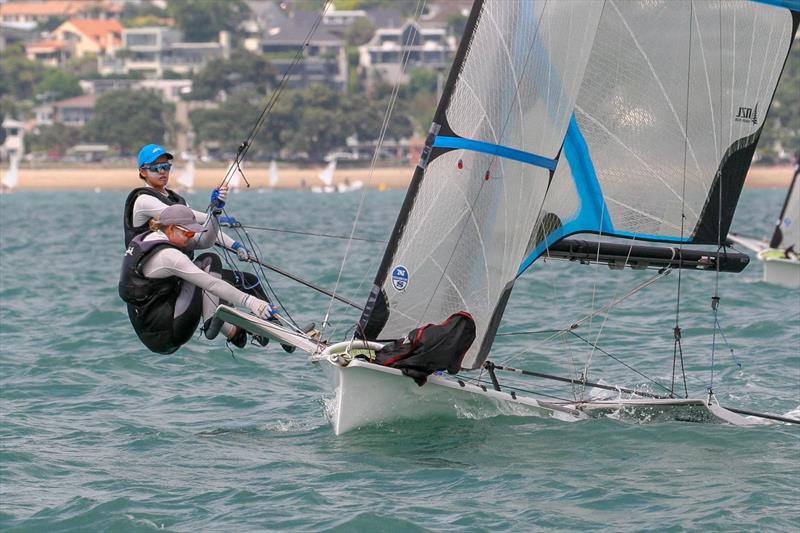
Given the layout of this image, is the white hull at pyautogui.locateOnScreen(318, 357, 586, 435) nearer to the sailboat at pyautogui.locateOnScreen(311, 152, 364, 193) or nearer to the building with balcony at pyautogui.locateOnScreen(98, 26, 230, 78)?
the sailboat at pyautogui.locateOnScreen(311, 152, 364, 193)

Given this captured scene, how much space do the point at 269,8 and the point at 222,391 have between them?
143 meters

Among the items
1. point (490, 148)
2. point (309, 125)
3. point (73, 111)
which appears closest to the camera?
point (490, 148)

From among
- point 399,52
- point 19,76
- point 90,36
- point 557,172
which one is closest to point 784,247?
point 557,172

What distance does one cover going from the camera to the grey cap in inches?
322

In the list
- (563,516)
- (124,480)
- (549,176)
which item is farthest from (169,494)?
(549,176)

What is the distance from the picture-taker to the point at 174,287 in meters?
8.33

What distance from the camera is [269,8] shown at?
150m

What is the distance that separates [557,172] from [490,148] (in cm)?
120

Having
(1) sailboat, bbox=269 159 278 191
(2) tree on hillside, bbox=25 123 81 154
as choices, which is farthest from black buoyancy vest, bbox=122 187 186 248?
(2) tree on hillside, bbox=25 123 81 154

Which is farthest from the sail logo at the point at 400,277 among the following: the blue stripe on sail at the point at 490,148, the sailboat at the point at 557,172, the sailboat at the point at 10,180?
the sailboat at the point at 10,180

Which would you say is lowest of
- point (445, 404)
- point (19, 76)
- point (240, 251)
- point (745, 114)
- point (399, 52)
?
point (445, 404)

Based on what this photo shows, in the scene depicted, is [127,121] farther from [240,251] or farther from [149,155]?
[149,155]

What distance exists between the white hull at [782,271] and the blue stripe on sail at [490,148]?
10725 mm

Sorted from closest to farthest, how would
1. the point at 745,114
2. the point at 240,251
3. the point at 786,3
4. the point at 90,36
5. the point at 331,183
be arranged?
the point at 240,251 → the point at 786,3 → the point at 745,114 → the point at 331,183 → the point at 90,36
